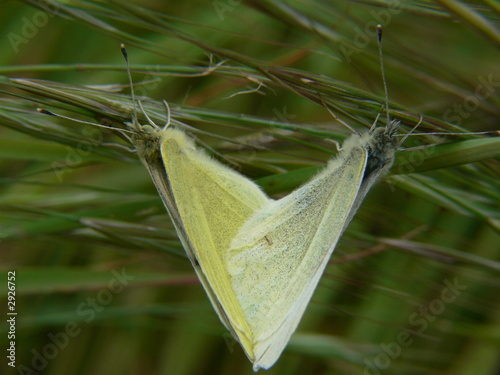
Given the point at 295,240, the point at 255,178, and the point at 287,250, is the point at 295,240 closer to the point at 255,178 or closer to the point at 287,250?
the point at 287,250

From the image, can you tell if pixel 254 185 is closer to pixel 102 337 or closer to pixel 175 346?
pixel 175 346

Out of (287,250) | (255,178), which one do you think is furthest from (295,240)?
(255,178)

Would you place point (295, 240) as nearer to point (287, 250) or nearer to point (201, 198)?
point (287, 250)

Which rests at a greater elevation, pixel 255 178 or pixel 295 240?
pixel 255 178

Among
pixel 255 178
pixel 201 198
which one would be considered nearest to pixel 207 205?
pixel 201 198

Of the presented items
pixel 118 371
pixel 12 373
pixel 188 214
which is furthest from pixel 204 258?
pixel 12 373

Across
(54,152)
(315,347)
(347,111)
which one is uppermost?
(347,111)

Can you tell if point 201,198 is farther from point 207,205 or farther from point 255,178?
point 255,178

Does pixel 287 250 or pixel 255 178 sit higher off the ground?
pixel 255 178
